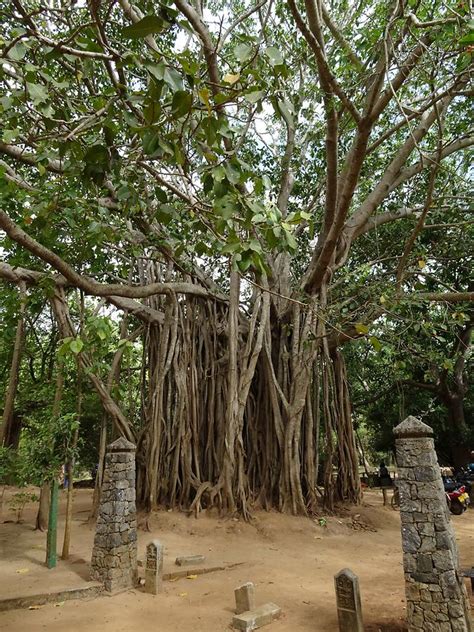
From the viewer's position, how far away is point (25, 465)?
15.9 feet

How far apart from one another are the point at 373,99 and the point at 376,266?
4.41 meters

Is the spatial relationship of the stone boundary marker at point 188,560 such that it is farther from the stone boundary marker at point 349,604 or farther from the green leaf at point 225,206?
the green leaf at point 225,206

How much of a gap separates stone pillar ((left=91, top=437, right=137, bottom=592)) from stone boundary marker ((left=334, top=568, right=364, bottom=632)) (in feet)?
6.06

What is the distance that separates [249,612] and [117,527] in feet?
4.26

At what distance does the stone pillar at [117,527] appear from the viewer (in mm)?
3838

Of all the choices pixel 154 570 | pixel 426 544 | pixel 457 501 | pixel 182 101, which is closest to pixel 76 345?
pixel 154 570

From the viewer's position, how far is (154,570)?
382 centimetres

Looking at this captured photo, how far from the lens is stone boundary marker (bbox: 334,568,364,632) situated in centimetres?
286

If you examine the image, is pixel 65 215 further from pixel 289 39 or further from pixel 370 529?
pixel 370 529

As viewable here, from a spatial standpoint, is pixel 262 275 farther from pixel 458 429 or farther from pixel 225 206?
pixel 458 429

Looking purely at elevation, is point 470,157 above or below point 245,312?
above

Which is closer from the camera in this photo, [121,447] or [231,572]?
[121,447]

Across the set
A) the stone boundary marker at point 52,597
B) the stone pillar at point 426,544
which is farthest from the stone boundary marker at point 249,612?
the stone boundary marker at point 52,597

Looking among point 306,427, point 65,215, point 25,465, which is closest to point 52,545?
point 25,465
